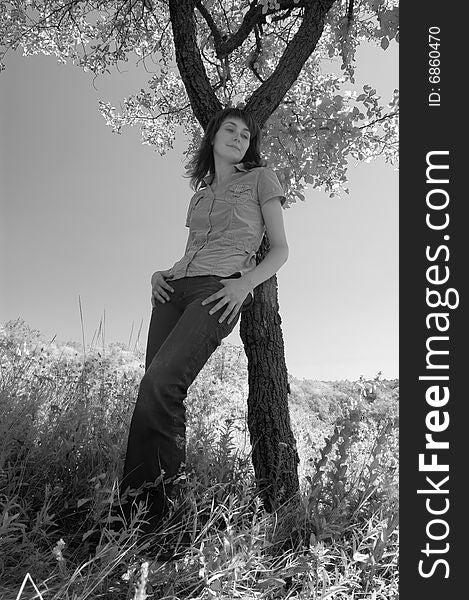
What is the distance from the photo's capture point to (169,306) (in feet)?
11.8

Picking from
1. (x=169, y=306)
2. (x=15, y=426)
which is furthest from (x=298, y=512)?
(x=15, y=426)

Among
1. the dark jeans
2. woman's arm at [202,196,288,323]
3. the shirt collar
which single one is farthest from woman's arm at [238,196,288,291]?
the shirt collar

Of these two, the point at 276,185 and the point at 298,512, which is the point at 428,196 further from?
the point at 298,512

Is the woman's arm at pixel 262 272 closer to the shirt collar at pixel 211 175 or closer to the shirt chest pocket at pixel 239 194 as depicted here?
the shirt chest pocket at pixel 239 194

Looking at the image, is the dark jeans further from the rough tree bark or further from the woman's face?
the woman's face

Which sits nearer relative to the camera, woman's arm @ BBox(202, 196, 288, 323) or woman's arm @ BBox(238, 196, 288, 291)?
woman's arm @ BBox(202, 196, 288, 323)

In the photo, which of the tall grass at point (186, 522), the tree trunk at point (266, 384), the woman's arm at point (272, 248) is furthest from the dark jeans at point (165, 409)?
the tree trunk at point (266, 384)

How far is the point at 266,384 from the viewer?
14.7 ft

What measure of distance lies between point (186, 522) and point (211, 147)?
2538 mm

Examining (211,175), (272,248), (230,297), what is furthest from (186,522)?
(211,175)

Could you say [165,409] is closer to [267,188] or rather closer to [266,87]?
[267,188]

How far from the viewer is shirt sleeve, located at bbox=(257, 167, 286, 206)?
3689 millimetres

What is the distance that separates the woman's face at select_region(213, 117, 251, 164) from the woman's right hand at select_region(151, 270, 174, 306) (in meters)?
0.95

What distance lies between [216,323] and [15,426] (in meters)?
1.59
